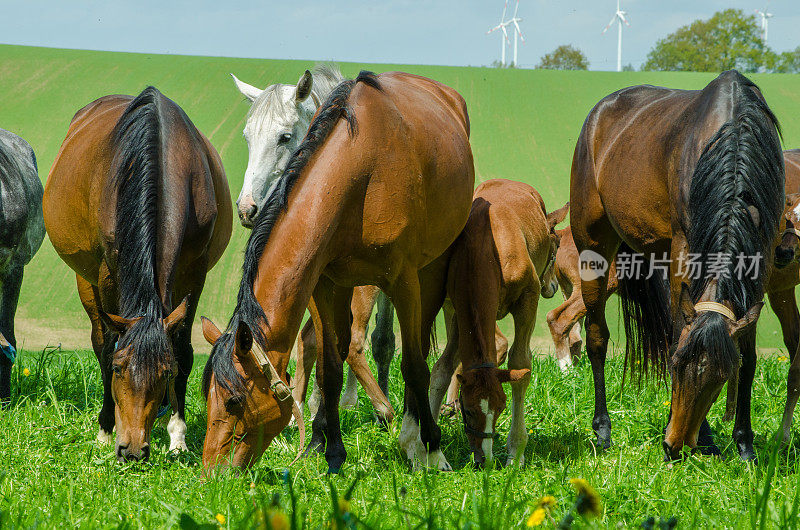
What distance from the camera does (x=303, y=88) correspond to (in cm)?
602

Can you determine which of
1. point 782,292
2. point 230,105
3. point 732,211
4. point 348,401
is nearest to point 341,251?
point 732,211

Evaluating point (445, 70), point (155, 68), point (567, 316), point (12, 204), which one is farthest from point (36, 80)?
point (567, 316)

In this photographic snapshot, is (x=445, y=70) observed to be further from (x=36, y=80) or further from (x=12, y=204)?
(x=12, y=204)

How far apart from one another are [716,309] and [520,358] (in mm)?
1600

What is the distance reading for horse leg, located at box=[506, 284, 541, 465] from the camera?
487 centimetres

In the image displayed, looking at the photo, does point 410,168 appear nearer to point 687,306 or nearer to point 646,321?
point 687,306

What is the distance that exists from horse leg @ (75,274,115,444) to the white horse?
1.33m

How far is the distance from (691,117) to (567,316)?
14.9 feet

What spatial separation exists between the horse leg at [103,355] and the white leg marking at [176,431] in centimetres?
40

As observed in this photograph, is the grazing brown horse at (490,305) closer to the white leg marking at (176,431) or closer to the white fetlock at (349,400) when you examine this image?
the white fetlock at (349,400)

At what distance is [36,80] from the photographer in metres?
25.1

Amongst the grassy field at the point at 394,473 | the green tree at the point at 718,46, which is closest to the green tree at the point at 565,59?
the green tree at the point at 718,46

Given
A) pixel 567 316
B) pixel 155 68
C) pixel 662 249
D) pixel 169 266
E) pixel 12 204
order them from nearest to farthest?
pixel 169 266 < pixel 662 249 < pixel 12 204 < pixel 567 316 < pixel 155 68

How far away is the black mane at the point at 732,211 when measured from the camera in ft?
12.3
